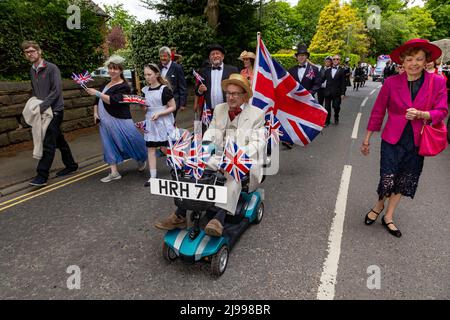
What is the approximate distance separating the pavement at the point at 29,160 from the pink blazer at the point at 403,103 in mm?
5160

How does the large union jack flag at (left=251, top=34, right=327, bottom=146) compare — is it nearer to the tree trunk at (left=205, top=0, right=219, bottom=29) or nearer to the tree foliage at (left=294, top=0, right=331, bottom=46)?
the tree trunk at (left=205, top=0, right=219, bottom=29)

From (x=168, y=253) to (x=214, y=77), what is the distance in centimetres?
374

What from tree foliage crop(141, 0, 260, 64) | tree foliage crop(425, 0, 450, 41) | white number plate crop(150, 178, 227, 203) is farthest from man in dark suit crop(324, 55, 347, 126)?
tree foliage crop(425, 0, 450, 41)

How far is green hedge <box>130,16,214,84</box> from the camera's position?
13.7m

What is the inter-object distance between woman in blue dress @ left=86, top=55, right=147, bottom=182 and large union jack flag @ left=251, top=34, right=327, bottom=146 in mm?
2168

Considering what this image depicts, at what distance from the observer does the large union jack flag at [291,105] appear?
16.5 feet

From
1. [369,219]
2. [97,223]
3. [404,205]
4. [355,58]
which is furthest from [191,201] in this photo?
[355,58]

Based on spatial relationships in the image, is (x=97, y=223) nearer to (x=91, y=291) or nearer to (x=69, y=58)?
(x=91, y=291)

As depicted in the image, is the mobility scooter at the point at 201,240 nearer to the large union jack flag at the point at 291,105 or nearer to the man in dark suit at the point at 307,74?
the large union jack flag at the point at 291,105

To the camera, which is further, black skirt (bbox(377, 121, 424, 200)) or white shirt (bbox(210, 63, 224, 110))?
white shirt (bbox(210, 63, 224, 110))

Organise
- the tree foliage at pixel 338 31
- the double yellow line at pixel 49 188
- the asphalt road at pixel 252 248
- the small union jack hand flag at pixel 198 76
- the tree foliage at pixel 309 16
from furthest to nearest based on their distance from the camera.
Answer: the tree foliage at pixel 309 16 < the tree foliage at pixel 338 31 < the small union jack hand flag at pixel 198 76 < the double yellow line at pixel 49 188 < the asphalt road at pixel 252 248

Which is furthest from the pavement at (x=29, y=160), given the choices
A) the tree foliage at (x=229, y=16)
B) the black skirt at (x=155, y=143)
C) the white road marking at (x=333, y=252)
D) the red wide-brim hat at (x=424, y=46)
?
the tree foliage at (x=229, y=16)
